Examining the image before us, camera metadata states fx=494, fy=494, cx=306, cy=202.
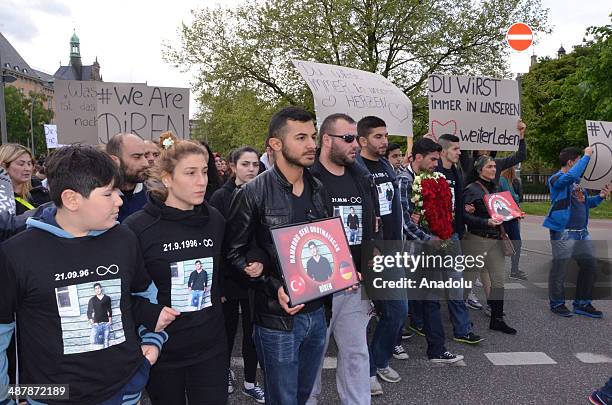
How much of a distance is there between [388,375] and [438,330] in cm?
68

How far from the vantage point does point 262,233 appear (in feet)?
8.82

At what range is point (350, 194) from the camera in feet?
10.7

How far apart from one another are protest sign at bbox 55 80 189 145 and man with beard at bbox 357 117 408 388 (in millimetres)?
3342

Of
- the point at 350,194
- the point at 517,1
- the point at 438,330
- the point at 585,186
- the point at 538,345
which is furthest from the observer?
Result: the point at 517,1

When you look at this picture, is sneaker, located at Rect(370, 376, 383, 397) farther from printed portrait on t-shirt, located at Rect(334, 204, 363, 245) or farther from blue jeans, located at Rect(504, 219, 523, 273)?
blue jeans, located at Rect(504, 219, 523, 273)

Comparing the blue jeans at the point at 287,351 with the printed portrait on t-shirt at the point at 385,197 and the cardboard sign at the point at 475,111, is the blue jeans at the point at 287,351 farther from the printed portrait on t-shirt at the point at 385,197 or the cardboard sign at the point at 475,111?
the cardboard sign at the point at 475,111

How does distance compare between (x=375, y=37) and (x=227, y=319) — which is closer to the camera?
(x=227, y=319)

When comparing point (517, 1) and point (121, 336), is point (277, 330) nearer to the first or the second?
point (121, 336)

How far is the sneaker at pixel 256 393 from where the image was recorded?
388 cm

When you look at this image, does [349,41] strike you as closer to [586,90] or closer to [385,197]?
[586,90]

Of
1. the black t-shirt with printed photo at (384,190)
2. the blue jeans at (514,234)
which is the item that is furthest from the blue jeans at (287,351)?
the blue jeans at (514,234)

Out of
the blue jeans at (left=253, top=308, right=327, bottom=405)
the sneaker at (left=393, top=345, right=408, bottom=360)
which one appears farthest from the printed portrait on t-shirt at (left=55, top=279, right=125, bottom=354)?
the sneaker at (left=393, top=345, right=408, bottom=360)

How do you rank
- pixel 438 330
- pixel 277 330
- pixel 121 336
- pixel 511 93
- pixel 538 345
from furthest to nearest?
pixel 511 93, pixel 538 345, pixel 438 330, pixel 277 330, pixel 121 336

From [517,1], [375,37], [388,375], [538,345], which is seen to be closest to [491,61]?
[517,1]
